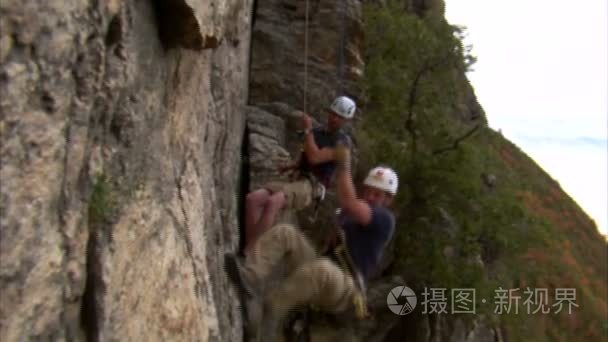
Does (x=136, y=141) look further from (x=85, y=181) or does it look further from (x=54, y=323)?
(x=54, y=323)

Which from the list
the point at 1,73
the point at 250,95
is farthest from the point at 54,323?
the point at 250,95

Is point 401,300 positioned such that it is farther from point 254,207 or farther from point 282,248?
point 282,248

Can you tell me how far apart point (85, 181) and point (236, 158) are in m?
6.10

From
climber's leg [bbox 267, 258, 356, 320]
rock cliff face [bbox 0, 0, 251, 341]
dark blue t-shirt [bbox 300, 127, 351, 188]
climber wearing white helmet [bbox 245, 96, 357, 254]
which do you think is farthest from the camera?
dark blue t-shirt [bbox 300, 127, 351, 188]

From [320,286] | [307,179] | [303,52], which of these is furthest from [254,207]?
[303,52]

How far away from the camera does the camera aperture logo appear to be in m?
15.7

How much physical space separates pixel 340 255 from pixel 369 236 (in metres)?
0.44

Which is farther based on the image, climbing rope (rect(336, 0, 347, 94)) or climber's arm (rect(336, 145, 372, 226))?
climbing rope (rect(336, 0, 347, 94))

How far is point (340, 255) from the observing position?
26.2 feet

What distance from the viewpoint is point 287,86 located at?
14336 mm

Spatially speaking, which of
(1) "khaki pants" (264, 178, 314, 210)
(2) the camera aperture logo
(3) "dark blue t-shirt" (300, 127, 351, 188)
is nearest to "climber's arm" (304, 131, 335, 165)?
(3) "dark blue t-shirt" (300, 127, 351, 188)

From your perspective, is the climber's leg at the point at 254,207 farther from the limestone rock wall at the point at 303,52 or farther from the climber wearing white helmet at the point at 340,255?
the limestone rock wall at the point at 303,52

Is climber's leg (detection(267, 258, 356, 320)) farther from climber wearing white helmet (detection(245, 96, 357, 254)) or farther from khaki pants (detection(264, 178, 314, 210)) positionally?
khaki pants (detection(264, 178, 314, 210))

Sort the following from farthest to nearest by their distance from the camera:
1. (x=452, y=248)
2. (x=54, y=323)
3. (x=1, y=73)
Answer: (x=452, y=248)
(x=54, y=323)
(x=1, y=73)
